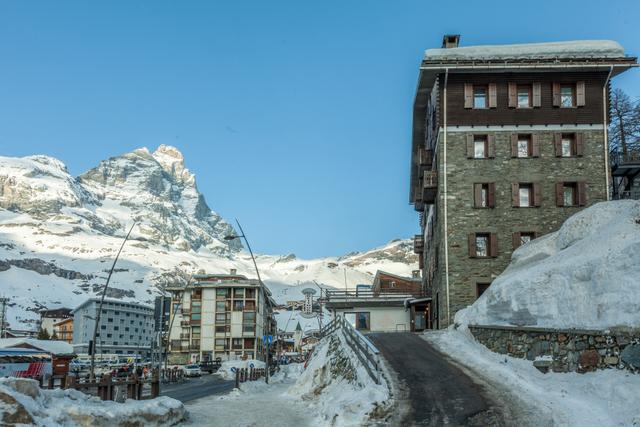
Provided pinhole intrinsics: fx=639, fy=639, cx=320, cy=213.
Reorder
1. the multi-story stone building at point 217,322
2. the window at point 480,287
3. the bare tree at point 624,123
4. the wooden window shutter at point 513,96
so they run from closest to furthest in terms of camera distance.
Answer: the window at point 480,287
the wooden window shutter at point 513,96
the bare tree at point 624,123
the multi-story stone building at point 217,322

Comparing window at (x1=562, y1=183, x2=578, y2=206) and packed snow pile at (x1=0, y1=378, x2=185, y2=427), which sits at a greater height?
window at (x1=562, y1=183, x2=578, y2=206)

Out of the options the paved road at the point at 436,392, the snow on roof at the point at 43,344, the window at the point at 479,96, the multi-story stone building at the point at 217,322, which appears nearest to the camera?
the paved road at the point at 436,392

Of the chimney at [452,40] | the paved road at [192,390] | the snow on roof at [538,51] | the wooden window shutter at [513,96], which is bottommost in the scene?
the paved road at [192,390]

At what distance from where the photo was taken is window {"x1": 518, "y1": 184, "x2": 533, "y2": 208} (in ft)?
133

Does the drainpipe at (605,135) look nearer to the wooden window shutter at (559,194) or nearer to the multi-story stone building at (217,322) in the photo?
the wooden window shutter at (559,194)

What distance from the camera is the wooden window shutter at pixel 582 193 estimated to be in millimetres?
39844

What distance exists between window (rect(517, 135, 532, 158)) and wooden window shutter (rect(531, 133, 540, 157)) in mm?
251

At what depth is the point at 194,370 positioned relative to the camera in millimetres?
73938

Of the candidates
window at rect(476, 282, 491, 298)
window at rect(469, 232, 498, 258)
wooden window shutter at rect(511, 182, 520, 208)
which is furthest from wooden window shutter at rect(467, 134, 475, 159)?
window at rect(476, 282, 491, 298)

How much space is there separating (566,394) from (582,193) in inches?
961

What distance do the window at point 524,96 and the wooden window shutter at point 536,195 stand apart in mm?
5195

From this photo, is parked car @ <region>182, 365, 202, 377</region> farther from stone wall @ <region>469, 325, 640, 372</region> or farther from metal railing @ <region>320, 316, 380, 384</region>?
stone wall @ <region>469, 325, 640, 372</region>

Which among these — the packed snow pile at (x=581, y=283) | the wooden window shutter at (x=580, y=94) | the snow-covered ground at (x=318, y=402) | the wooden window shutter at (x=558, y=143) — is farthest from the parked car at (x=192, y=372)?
the wooden window shutter at (x=580, y=94)

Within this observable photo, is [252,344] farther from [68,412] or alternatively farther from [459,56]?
[68,412]
